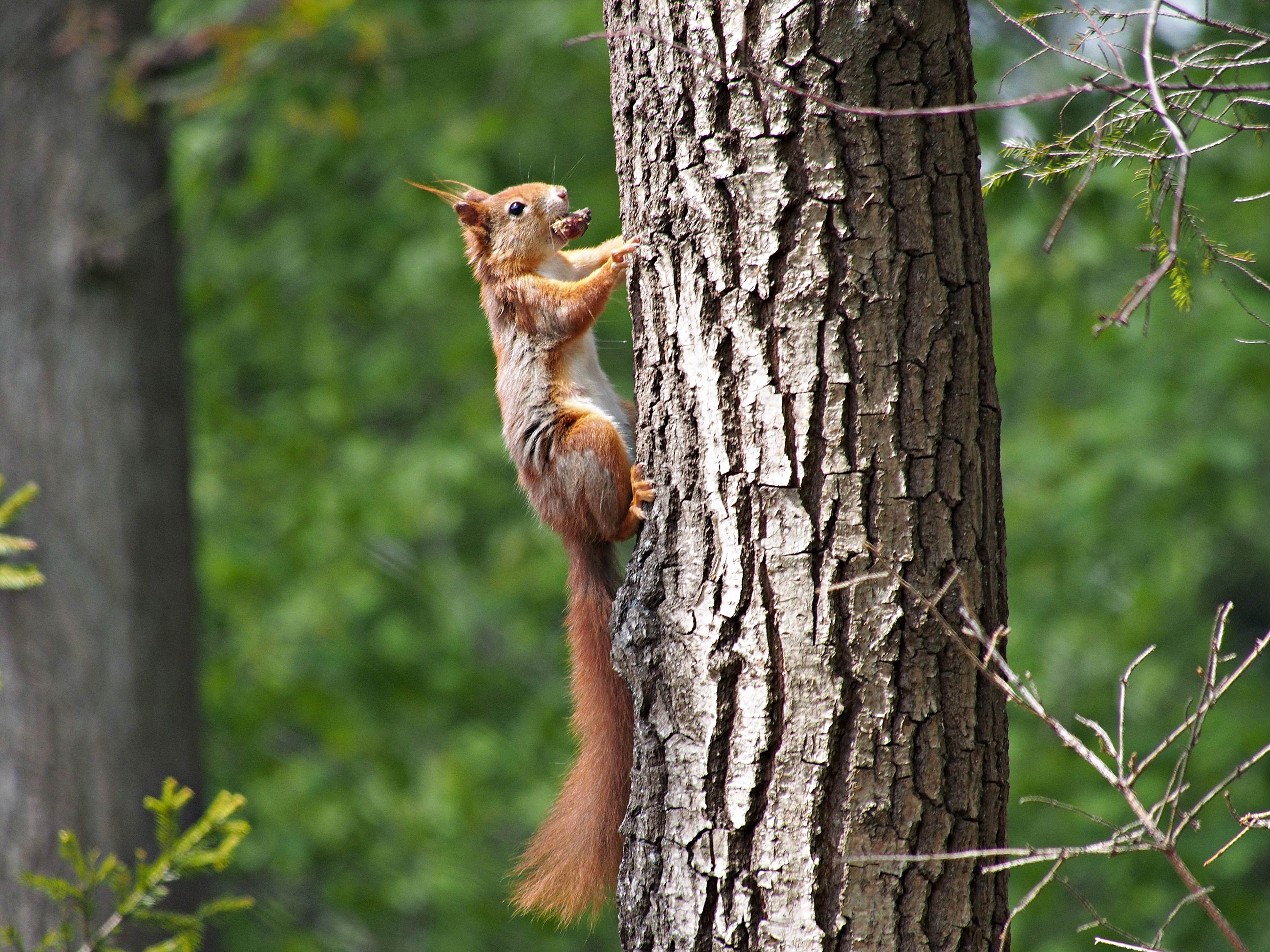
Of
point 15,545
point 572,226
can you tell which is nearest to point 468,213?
point 572,226

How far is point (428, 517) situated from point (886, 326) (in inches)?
176

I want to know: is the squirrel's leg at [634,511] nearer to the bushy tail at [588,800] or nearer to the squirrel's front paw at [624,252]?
the bushy tail at [588,800]

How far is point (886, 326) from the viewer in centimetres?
129

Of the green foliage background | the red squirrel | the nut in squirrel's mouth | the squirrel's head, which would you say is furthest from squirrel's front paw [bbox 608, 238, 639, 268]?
the green foliage background

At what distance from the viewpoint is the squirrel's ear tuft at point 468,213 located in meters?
2.39

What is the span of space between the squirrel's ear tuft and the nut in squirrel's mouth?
0.62 feet

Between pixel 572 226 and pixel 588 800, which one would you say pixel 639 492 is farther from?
pixel 572 226

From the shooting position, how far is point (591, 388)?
215 centimetres

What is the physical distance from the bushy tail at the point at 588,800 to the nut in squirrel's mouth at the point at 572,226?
83 centimetres

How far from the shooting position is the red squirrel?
5.48ft

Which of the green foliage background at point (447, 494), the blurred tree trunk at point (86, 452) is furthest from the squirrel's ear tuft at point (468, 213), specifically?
the green foliage background at point (447, 494)

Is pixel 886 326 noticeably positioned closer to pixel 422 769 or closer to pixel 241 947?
pixel 422 769

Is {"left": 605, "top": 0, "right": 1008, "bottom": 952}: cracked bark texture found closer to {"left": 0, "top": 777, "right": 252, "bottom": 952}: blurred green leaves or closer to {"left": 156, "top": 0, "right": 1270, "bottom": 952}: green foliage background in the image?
{"left": 0, "top": 777, "right": 252, "bottom": 952}: blurred green leaves

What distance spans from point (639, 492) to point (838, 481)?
537mm
